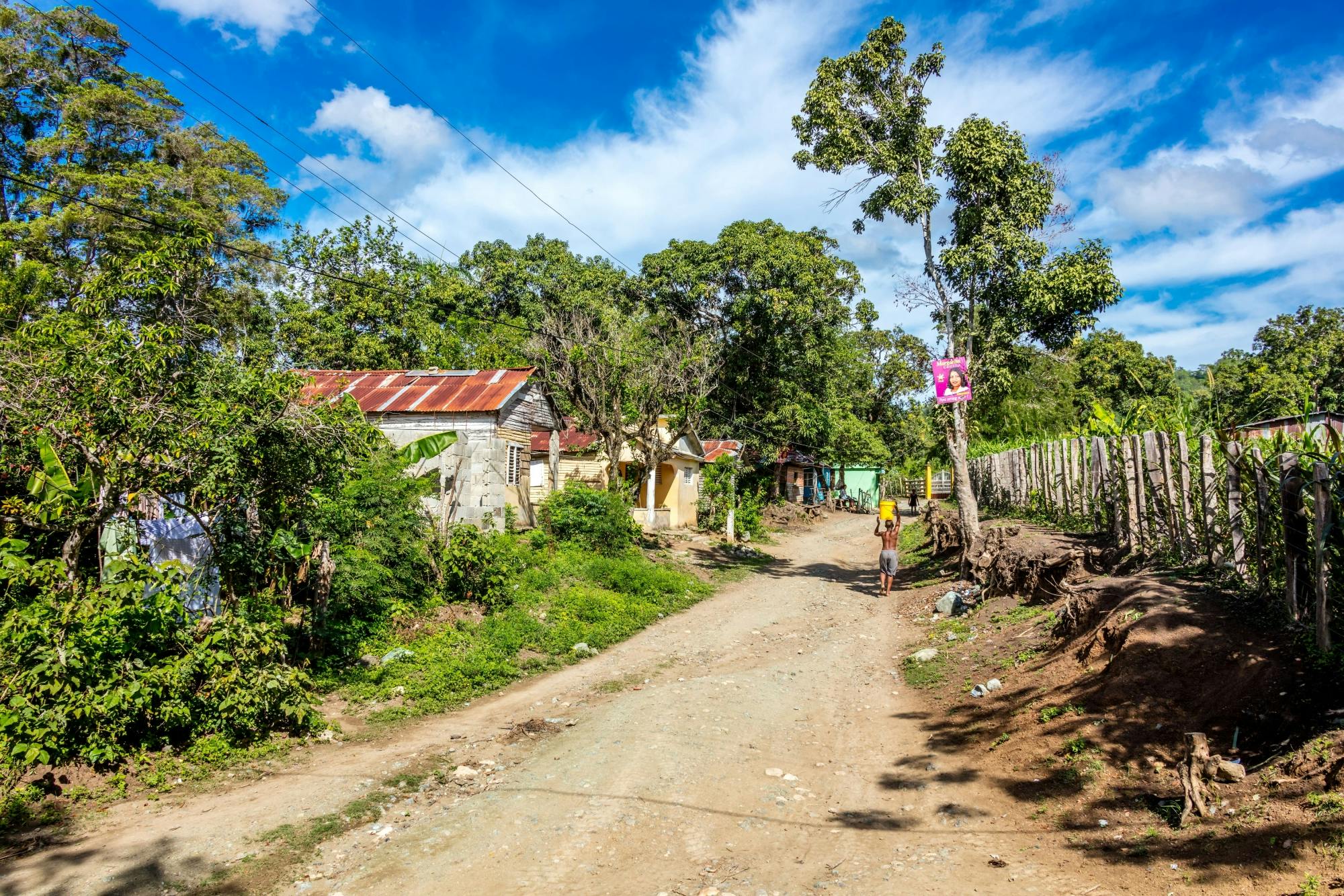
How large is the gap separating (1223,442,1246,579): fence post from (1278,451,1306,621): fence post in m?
1.10

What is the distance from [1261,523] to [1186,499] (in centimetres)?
196

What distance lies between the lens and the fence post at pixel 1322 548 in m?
4.91

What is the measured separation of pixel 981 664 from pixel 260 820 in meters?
7.23

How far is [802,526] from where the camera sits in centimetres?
3134

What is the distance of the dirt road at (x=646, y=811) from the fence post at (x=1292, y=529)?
8.63 ft

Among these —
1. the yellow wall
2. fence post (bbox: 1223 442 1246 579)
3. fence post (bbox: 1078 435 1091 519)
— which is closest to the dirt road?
fence post (bbox: 1223 442 1246 579)

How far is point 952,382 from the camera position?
587 inches

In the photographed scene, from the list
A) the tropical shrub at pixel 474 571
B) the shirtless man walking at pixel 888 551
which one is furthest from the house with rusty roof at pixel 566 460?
the shirtless man walking at pixel 888 551

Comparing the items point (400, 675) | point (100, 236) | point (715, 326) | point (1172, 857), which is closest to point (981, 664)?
point (1172, 857)

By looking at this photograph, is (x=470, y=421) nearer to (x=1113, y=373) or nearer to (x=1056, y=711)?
(x=1056, y=711)

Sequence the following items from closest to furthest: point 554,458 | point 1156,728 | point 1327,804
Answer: point 1327,804, point 1156,728, point 554,458

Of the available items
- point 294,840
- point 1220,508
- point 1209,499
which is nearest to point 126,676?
point 294,840

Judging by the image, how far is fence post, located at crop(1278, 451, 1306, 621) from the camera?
5496 millimetres

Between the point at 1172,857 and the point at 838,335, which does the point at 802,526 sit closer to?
the point at 838,335
